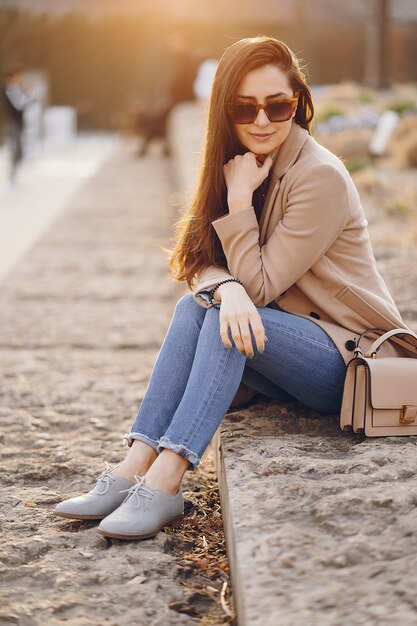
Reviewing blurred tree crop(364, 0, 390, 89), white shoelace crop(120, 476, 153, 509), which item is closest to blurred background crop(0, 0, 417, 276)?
blurred tree crop(364, 0, 390, 89)

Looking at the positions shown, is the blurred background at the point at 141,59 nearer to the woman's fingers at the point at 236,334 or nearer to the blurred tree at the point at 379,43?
the blurred tree at the point at 379,43

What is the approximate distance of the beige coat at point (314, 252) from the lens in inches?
105

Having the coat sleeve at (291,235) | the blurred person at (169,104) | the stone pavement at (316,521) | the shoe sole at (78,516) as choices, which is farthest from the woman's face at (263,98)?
the blurred person at (169,104)

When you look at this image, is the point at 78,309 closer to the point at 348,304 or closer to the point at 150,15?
the point at 348,304

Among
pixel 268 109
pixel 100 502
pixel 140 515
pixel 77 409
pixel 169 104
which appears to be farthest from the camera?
pixel 169 104

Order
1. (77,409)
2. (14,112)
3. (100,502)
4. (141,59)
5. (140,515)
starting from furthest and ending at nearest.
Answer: (141,59) → (14,112) → (77,409) → (100,502) → (140,515)

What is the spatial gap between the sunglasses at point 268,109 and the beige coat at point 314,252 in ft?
0.29

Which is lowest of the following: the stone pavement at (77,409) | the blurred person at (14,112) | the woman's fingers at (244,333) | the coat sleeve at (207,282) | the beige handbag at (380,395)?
the stone pavement at (77,409)

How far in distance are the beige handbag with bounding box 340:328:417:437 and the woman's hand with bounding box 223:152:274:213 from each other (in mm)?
563

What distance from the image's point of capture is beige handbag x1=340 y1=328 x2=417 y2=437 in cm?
252

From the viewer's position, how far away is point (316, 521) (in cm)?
217

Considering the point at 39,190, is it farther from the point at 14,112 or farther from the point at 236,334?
the point at 236,334

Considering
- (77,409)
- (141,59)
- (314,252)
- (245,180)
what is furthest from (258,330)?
(141,59)

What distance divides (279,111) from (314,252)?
43cm
